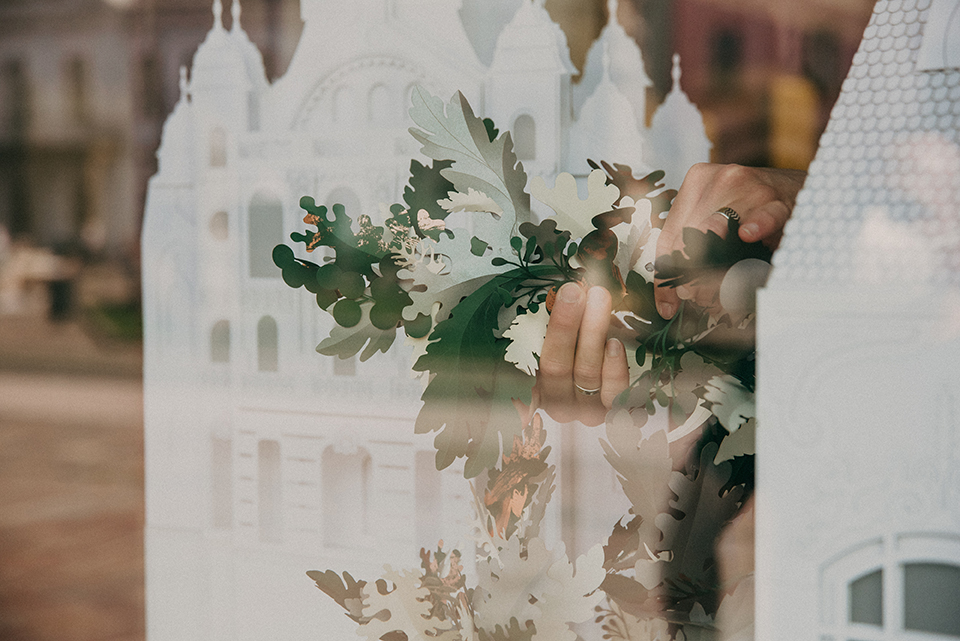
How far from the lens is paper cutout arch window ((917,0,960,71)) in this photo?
49cm

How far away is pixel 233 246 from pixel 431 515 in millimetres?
405

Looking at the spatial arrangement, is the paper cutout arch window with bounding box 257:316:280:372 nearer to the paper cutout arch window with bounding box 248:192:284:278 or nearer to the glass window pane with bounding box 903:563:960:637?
the paper cutout arch window with bounding box 248:192:284:278

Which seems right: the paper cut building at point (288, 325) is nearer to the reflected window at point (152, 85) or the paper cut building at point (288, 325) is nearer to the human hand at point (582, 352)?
the reflected window at point (152, 85)

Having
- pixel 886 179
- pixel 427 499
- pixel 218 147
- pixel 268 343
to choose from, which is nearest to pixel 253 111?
pixel 218 147

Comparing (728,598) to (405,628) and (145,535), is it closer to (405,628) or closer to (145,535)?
(405,628)

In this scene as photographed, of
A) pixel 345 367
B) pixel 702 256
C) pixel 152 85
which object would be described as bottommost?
pixel 345 367

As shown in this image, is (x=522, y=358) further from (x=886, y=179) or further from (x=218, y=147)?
(x=218, y=147)

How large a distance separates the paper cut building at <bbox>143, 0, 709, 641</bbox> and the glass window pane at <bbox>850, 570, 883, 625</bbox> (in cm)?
28

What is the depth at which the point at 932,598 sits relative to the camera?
0.51 m

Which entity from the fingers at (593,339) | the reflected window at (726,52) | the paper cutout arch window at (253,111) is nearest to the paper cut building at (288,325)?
the paper cutout arch window at (253,111)

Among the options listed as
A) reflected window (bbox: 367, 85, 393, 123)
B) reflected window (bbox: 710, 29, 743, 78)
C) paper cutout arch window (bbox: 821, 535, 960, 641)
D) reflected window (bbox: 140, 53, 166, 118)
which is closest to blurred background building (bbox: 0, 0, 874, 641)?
reflected window (bbox: 140, 53, 166, 118)

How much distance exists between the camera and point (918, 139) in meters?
0.51

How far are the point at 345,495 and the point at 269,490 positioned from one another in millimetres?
103

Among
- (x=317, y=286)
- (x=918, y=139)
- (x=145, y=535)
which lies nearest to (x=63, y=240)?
(x=145, y=535)
